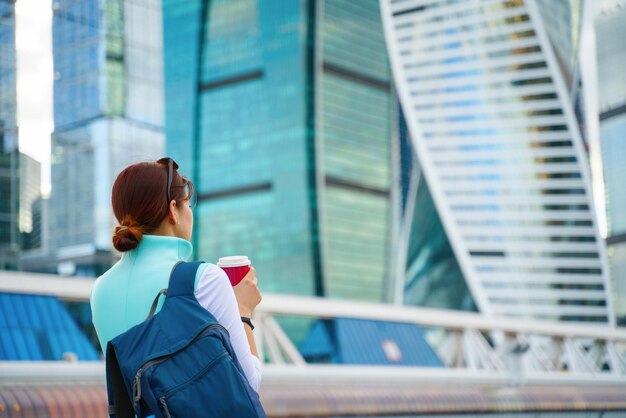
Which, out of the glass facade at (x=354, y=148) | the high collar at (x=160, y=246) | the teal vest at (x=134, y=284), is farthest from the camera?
the glass facade at (x=354, y=148)

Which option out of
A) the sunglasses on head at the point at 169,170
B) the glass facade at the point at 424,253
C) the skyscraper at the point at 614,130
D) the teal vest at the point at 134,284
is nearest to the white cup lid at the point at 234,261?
the teal vest at the point at 134,284

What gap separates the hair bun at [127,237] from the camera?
277 cm

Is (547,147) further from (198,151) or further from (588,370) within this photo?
(588,370)

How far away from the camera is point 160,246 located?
279 centimetres

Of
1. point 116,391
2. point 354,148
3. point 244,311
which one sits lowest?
point 116,391

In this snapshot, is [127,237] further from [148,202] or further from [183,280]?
[183,280]

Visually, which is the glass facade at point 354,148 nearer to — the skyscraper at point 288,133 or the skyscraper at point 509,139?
the skyscraper at point 288,133

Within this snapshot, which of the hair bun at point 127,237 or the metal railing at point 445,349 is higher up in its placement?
the hair bun at point 127,237

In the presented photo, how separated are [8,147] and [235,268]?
6614 cm

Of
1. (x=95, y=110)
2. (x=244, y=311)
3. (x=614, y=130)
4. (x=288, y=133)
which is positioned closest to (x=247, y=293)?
(x=244, y=311)

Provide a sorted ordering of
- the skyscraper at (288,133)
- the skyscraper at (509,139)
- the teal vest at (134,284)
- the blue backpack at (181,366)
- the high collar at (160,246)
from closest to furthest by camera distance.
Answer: the blue backpack at (181,366) → the teal vest at (134,284) → the high collar at (160,246) → the skyscraper at (509,139) → the skyscraper at (288,133)

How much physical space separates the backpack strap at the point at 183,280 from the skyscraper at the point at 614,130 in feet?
327

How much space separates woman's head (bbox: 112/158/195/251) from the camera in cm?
279

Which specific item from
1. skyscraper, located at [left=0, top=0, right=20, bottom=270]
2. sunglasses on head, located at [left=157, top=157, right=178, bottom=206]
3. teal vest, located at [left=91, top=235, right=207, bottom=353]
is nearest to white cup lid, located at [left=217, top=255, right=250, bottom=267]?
teal vest, located at [left=91, top=235, right=207, bottom=353]
